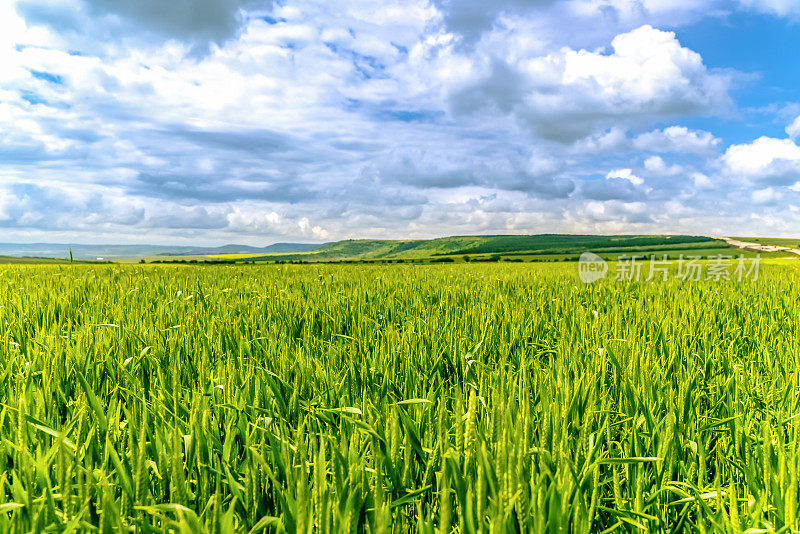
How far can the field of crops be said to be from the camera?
3.67ft

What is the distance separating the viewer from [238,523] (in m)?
1.20

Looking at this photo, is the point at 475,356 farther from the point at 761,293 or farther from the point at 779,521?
the point at 761,293

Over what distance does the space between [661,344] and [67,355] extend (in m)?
4.03

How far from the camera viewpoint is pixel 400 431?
1.48 meters
